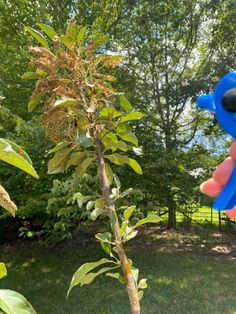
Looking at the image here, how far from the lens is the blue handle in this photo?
70 cm

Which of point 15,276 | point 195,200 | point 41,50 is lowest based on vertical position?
point 15,276

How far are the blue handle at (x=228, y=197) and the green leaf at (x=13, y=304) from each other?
1.25 feet

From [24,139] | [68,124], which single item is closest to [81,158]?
[68,124]

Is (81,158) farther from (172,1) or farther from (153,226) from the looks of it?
(153,226)

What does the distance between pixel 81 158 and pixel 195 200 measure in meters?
6.15

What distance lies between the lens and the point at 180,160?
7191mm

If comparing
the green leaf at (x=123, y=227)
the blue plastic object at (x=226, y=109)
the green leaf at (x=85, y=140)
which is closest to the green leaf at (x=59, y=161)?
the green leaf at (x=85, y=140)

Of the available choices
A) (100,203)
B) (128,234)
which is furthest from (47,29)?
(128,234)

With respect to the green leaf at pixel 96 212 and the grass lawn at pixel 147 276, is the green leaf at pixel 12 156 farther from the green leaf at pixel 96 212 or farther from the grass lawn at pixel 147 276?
the grass lawn at pixel 147 276

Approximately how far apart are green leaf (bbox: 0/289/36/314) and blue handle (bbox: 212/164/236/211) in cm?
38

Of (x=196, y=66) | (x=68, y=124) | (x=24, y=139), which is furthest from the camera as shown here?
(x=196, y=66)

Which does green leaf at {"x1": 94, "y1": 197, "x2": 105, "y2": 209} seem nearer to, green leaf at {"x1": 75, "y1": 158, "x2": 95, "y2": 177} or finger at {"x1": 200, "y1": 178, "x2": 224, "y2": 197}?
green leaf at {"x1": 75, "y1": 158, "x2": 95, "y2": 177}

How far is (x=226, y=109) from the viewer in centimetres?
72

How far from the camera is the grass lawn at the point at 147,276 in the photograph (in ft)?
16.1
